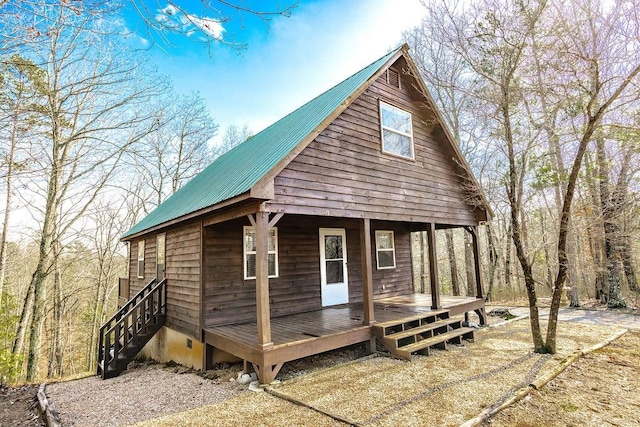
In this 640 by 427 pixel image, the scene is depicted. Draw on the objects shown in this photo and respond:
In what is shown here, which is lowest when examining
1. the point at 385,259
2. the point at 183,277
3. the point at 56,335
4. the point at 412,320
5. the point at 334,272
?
the point at 56,335

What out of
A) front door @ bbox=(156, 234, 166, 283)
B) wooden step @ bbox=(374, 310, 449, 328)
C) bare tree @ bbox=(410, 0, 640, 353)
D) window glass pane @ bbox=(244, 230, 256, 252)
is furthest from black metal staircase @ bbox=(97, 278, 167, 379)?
bare tree @ bbox=(410, 0, 640, 353)

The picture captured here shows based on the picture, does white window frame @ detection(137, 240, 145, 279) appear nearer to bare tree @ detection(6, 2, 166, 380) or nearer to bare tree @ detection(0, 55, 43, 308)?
bare tree @ detection(6, 2, 166, 380)

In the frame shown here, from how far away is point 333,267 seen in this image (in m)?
9.16

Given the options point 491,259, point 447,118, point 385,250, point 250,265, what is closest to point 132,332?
point 250,265

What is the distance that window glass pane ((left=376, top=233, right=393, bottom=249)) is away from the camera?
10641 mm

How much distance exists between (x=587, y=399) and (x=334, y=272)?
5852 millimetres

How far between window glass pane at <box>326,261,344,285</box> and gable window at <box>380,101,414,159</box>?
3.41 m

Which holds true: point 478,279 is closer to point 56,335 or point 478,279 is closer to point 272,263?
point 272,263

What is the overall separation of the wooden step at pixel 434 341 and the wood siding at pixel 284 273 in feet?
9.81

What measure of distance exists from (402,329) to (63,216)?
43.7ft

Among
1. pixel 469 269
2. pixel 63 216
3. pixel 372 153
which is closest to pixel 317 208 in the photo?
pixel 372 153

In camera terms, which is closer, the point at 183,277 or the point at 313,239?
the point at 183,277

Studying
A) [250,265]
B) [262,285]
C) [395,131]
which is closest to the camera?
[262,285]

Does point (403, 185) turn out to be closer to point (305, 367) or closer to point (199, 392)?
point (305, 367)
